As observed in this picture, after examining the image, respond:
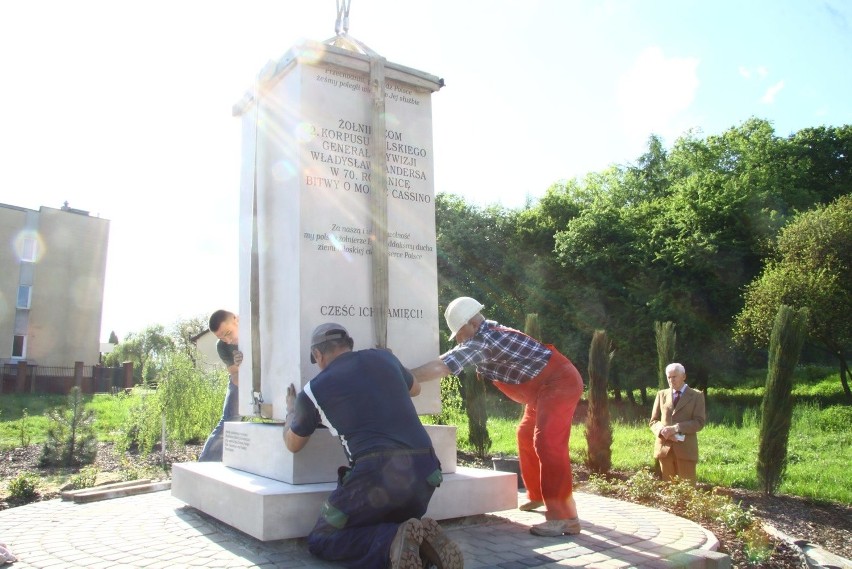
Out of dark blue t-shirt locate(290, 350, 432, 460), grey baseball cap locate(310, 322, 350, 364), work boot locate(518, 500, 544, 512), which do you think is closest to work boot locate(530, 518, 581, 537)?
work boot locate(518, 500, 544, 512)

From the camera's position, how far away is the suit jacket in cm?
799

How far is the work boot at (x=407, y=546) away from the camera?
321 centimetres

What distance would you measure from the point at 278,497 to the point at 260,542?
397 mm

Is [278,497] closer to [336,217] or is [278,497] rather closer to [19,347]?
[336,217]

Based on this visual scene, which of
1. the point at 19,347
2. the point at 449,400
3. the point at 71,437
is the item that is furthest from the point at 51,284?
the point at 449,400

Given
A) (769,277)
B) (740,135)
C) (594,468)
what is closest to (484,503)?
(594,468)

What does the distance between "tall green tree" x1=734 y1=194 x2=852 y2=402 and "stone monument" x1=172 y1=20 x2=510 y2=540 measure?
1674cm

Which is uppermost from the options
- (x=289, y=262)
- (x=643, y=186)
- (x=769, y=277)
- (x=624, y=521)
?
(x=643, y=186)

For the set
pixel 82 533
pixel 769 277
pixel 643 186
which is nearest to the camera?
pixel 82 533

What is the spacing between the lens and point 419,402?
17.0ft

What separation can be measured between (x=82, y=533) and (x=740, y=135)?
37.1 meters

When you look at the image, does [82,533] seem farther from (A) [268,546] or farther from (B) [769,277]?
(B) [769,277]

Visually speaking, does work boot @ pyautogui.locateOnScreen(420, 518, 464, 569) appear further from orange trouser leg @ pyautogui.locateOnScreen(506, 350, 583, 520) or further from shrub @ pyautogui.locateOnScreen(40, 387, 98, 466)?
shrub @ pyautogui.locateOnScreen(40, 387, 98, 466)

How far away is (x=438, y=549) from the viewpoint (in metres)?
3.31
